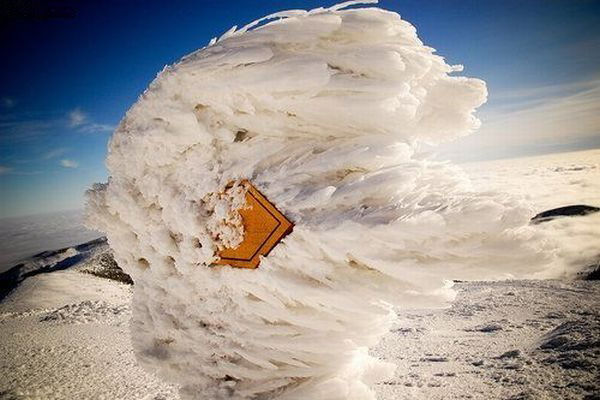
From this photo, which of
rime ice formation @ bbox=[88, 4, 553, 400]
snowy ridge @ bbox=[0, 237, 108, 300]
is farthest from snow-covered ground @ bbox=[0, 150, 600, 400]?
snowy ridge @ bbox=[0, 237, 108, 300]

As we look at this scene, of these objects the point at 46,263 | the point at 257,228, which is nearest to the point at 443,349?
the point at 257,228

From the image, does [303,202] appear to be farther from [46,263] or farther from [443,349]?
[46,263]

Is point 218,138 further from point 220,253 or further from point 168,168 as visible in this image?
point 220,253

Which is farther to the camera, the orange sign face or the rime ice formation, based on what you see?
the orange sign face

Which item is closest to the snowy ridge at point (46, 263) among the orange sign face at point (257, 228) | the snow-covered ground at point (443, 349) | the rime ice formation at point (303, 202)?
the snow-covered ground at point (443, 349)

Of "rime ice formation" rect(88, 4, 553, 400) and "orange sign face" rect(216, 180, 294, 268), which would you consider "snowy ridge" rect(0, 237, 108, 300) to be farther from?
"orange sign face" rect(216, 180, 294, 268)

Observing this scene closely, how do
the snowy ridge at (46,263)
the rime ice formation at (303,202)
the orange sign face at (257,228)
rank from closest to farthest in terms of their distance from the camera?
the rime ice formation at (303,202) < the orange sign face at (257,228) < the snowy ridge at (46,263)

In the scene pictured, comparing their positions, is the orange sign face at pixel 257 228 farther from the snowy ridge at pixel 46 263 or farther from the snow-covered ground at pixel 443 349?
the snowy ridge at pixel 46 263

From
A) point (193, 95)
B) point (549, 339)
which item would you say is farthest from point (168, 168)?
point (549, 339)
